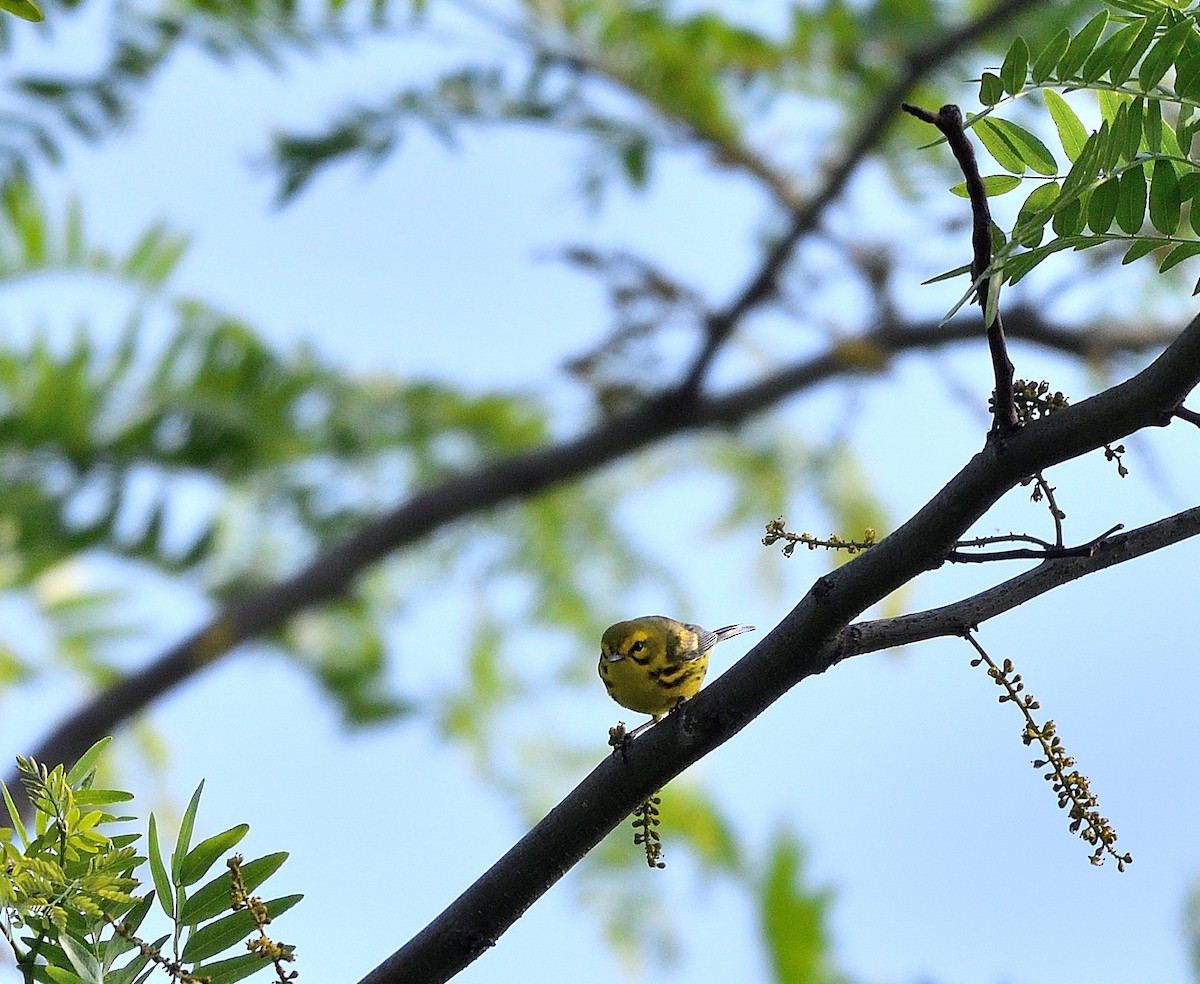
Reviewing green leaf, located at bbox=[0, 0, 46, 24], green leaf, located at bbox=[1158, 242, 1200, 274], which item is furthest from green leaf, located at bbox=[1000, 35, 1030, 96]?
green leaf, located at bbox=[0, 0, 46, 24]

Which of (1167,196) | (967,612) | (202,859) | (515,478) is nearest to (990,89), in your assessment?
(1167,196)

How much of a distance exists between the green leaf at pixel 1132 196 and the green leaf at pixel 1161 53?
0.04 metres

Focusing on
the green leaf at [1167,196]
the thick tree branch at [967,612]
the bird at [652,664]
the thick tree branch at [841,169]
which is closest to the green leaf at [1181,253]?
the green leaf at [1167,196]

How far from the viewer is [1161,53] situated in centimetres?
56

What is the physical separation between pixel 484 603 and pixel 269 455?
2.42ft

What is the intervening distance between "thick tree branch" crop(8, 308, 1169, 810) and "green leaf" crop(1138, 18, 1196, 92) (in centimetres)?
219

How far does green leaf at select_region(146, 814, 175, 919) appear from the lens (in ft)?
2.01

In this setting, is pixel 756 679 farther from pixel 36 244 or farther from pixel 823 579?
pixel 36 244

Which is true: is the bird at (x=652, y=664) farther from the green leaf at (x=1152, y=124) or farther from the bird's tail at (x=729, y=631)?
the green leaf at (x=1152, y=124)

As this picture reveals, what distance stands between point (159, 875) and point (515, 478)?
2246mm

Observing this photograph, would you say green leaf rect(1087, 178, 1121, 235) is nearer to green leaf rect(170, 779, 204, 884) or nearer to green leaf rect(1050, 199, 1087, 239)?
green leaf rect(1050, 199, 1087, 239)

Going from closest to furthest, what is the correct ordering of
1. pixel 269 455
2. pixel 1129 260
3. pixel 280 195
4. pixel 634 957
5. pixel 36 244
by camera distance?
pixel 1129 260 → pixel 280 195 → pixel 36 244 → pixel 269 455 → pixel 634 957

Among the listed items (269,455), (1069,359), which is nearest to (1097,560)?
(1069,359)

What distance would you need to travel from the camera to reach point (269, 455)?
311 cm
